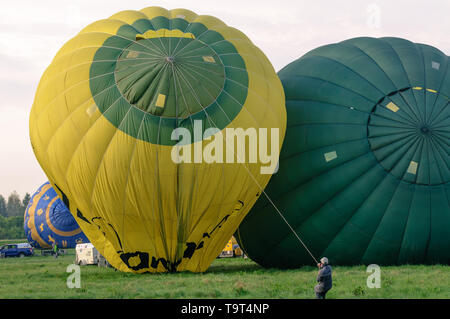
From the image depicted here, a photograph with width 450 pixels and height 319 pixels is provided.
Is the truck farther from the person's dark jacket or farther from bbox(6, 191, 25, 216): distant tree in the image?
bbox(6, 191, 25, 216): distant tree

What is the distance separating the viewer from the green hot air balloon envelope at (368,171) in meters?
13.2

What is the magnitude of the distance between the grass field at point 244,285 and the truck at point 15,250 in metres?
20.3

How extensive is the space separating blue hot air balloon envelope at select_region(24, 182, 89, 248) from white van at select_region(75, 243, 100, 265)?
12931 mm

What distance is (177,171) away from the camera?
11984 mm

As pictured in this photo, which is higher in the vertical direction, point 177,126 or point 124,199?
point 177,126

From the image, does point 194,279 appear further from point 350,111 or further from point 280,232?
point 350,111

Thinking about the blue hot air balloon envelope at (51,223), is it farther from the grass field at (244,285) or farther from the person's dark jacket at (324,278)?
the person's dark jacket at (324,278)

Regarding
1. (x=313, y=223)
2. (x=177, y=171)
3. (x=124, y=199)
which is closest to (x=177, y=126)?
(x=177, y=171)

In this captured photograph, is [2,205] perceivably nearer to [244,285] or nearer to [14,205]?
[14,205]

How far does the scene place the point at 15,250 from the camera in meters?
32.3

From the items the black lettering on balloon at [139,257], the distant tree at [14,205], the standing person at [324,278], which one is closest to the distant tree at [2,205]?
the distant tree at [14,205]

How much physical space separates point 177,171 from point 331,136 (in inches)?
157

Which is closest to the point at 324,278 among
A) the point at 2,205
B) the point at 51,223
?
the point at 51,223

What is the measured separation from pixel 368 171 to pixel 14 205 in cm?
14196
